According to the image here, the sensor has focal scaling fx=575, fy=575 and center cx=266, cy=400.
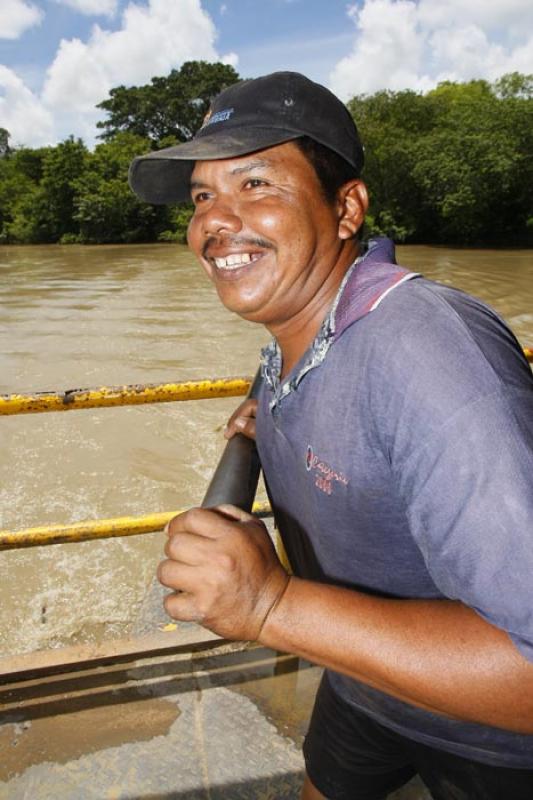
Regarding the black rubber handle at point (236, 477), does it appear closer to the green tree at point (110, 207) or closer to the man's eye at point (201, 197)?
the man's eye at point (201, 197)

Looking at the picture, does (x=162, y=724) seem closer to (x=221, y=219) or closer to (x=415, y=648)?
(x=415, y=648)

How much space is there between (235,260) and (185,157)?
0.82 ft

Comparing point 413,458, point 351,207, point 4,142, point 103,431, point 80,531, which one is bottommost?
point 103,431

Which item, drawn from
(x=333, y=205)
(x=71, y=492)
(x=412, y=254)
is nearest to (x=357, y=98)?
(x=412, y=254)

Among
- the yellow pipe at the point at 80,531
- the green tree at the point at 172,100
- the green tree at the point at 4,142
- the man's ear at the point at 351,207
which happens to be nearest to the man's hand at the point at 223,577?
the man's ear at the point at 351,207

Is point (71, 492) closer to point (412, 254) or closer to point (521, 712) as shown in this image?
point (521, 712)

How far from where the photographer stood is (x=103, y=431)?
875 centimetres

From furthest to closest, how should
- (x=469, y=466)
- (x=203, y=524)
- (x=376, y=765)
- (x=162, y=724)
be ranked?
1. (x=162, y=724)
2. (x=376, y=765)
3. (x=203, y=524)
4. (x=469, y=466)

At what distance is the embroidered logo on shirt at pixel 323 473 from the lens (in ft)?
3.32

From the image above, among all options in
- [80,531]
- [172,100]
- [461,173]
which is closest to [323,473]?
[80,531]

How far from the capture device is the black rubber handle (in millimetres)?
1095

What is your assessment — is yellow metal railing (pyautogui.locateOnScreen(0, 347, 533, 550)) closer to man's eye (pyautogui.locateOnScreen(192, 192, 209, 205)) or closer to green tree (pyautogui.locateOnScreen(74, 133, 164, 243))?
man's eye (pyautogui.locateOnScreen(192, 192, 209, 205))

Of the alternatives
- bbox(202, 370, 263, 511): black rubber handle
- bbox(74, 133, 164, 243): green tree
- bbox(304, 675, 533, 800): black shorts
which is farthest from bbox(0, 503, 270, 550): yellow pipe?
bbox(74, 133, 164, 243): green tree

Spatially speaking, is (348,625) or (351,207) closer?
(348,625)
